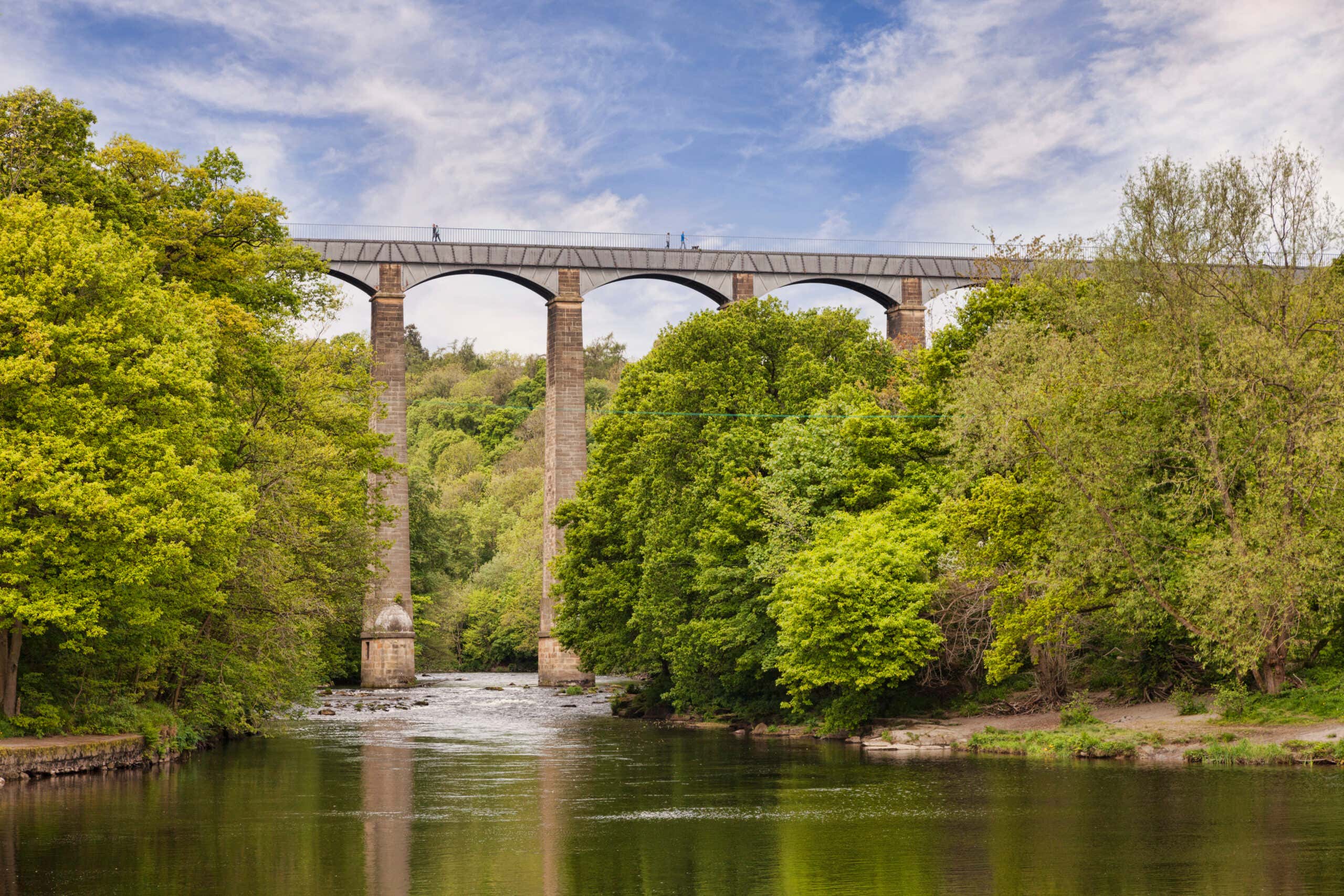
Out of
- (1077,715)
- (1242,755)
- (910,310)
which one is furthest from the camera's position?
(910,310)

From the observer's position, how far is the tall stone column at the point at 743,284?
215 ft

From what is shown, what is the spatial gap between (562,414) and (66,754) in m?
37.2

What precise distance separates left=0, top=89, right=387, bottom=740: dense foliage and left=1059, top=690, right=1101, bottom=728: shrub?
18.3 m

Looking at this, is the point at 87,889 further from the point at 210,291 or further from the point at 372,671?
the point at 372,671

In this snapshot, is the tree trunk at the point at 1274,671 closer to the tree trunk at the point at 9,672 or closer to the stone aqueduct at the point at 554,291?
the tree trunk at the point at 9,672

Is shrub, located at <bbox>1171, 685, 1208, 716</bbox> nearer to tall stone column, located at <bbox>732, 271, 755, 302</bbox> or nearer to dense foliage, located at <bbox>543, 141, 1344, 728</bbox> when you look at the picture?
dense foliage, located at <bbox>543, 141, 1344, 728</bbox>

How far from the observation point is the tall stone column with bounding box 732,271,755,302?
65.5 meters

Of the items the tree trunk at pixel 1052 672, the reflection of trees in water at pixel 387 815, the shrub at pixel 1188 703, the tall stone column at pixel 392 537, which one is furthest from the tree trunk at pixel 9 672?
the tall stone column at pixel 392 537

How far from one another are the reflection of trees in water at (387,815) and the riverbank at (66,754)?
16.0ft

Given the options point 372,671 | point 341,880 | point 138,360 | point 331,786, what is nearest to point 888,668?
point 331,786

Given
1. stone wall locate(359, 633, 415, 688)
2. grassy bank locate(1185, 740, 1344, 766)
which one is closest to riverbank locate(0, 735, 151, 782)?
grassy bank locate(1185, 740, 1344, 766)

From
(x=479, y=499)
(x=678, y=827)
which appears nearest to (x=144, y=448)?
(x=678, y=827)

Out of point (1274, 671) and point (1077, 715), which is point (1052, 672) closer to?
point (1077, 715)

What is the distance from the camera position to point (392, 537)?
61.7 m
